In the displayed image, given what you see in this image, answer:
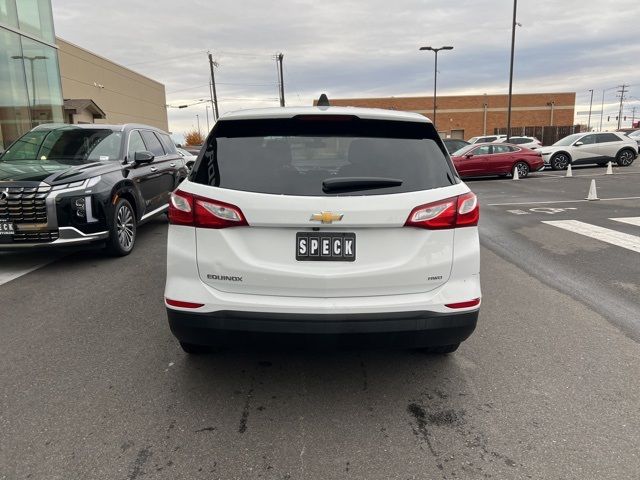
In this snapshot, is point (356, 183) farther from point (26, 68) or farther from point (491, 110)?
point (491, 110)

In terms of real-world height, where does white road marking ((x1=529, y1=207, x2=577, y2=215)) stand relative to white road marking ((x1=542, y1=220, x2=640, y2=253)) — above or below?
below

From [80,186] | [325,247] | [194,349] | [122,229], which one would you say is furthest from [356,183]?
[122,229]

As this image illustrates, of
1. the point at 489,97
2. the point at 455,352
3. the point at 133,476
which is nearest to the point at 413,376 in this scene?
the point at 455,352

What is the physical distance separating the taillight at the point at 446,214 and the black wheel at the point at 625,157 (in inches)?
937

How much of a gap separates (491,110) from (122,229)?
60.4m

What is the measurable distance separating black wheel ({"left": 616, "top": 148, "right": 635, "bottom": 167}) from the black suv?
21699 millimetres

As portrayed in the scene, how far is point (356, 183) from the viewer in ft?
9.28

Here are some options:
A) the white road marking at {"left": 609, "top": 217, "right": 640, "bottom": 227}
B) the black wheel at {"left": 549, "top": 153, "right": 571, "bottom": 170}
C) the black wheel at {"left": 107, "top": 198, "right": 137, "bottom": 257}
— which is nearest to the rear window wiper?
the black wheel at {"left": 107, "top": 198, "right": 137, "bottom": 257}

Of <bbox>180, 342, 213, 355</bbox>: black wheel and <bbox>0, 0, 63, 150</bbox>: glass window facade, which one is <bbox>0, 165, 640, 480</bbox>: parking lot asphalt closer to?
<bbox>180, 342, 213, 355</bbox>: black wheel

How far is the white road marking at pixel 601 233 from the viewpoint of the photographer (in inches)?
293

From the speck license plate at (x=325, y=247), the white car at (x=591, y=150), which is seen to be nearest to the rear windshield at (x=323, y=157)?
the speck license plate at (x=325, y=247)

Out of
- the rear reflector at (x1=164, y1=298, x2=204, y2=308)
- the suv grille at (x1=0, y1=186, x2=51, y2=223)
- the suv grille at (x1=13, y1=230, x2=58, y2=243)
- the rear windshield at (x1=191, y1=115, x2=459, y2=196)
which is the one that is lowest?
the suv grille at (x1=13, y1=230, x2=58, y2=243)

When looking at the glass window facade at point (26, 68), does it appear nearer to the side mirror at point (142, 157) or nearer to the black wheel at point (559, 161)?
the side mirror at point (142, 157)

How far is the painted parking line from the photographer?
238 inches
